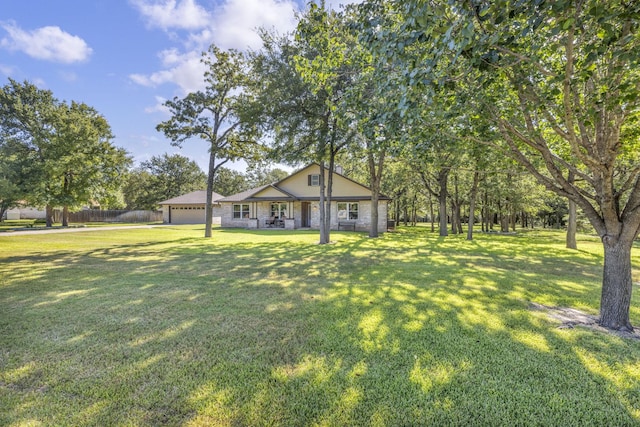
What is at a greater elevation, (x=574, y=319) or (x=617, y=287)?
(x=617, y=287)

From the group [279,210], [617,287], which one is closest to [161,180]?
[279,210]

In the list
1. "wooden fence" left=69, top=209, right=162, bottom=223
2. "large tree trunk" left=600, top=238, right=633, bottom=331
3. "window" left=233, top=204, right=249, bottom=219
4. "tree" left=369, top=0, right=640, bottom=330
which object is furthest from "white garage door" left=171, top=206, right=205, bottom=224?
"large tree trunk" left=600, top=238, right=633, bottom=331

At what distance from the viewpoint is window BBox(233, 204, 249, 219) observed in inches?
1054

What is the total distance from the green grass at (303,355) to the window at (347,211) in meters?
17.6

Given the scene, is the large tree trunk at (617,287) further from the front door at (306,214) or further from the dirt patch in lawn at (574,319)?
the front door at (306,214)

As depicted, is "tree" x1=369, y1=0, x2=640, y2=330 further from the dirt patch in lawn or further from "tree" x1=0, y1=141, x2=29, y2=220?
"tree" x1=0, y1=141, x2=29, y2=220

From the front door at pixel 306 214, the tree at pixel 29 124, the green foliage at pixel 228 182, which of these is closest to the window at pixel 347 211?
the front door at pixel 306 214

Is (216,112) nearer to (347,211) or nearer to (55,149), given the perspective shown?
(347,211)

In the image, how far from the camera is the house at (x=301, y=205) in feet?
76.5

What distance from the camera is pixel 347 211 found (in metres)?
23.8

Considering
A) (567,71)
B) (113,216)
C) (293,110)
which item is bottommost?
(113,216)

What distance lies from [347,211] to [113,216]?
31111 millimetres

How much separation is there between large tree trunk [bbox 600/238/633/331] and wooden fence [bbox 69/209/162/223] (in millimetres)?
43825

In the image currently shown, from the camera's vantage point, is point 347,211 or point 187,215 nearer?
point 347,211
